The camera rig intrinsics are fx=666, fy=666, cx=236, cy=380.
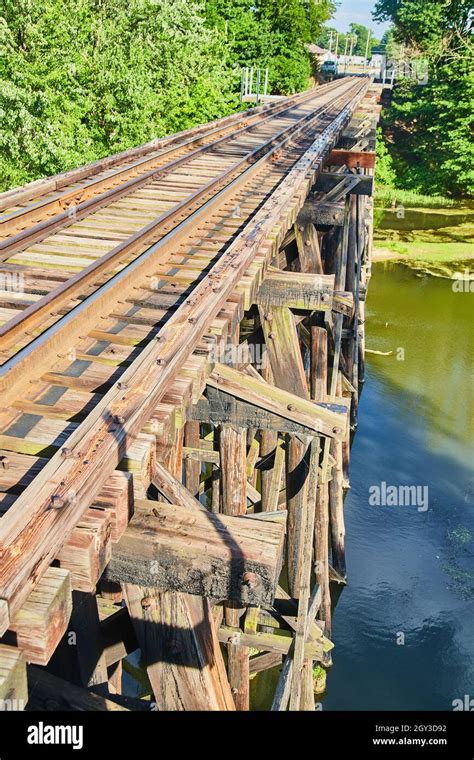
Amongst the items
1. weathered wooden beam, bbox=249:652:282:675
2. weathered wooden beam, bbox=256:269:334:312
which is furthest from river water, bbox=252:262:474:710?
weathered wooden beam, bbox=256:269:334:312

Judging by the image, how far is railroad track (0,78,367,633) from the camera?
2.22m

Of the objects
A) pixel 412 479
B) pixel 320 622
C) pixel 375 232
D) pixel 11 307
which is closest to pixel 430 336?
pixel 412 479

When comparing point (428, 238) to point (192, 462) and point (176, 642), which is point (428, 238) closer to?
point (192, 462)

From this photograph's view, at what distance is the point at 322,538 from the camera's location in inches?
284

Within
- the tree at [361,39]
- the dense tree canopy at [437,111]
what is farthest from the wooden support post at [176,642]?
the tree at [361,39]

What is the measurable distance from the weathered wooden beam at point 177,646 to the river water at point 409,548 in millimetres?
5167

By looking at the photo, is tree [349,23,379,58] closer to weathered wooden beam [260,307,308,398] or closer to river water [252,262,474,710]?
river water [252,262,474,710]

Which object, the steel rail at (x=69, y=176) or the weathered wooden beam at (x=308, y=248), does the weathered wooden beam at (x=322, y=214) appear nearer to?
the weathered wooden beam at (x=308, y=248)

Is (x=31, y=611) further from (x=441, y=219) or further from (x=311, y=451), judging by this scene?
(x=441, y=219)

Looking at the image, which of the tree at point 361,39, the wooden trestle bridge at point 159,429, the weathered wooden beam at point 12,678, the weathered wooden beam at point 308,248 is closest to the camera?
the weathered wooden beam at point 12,678

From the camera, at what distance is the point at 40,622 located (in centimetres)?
189

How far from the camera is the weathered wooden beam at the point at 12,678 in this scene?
1769 millimetres
